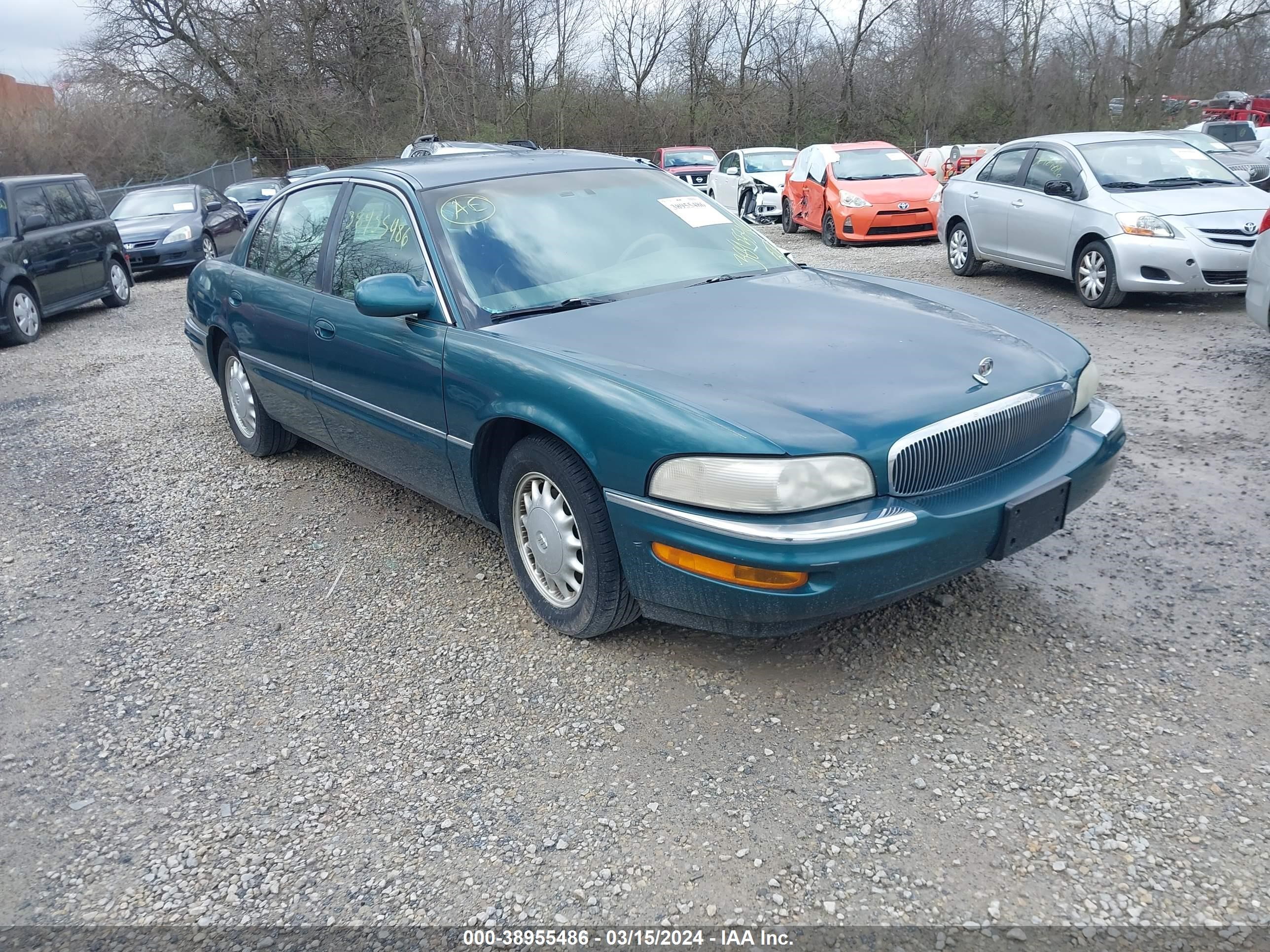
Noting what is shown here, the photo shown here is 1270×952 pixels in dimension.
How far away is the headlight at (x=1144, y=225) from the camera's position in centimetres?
820

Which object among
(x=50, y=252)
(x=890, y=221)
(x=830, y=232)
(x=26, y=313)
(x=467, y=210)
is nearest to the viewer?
(x=467, y=210)

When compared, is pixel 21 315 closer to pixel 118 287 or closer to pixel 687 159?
pixel 118 287

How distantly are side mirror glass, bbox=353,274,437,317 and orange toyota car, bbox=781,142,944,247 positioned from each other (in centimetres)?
1102

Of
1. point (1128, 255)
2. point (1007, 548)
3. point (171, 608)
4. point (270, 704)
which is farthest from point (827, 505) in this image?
point (1128, 255)

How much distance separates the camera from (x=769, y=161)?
769 inches

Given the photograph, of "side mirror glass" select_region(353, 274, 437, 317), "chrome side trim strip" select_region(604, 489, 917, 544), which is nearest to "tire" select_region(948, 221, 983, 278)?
"side mirror glass" select_region(353, 274, 437, 317)

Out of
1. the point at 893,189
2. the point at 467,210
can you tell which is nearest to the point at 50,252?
the point at 467,210

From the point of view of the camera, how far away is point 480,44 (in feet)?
117

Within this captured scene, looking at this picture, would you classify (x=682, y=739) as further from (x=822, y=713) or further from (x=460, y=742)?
(x=460, y=742)

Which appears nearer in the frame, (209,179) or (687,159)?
(687,159)

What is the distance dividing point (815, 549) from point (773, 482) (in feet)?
0.74

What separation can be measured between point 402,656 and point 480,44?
36040 millimetres

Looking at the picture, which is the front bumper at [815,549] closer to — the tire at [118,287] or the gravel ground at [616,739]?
the gravel ground at [616,739]

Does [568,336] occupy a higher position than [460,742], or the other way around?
[568,336]
